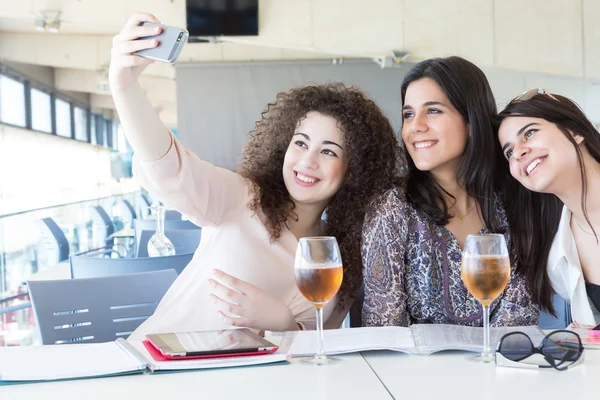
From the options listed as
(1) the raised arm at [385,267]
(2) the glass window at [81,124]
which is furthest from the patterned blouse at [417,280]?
(2) the glass window at [81,124]

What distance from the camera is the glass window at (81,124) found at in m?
17.5

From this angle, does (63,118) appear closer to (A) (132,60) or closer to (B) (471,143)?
(B) (471,143)

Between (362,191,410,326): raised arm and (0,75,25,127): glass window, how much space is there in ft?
35.6

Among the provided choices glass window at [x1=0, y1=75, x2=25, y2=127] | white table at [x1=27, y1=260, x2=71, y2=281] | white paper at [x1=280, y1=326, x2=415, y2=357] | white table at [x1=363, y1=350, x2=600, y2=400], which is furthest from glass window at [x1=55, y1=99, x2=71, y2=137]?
white table at [x1=363, y1=350, x2=600, y2=400]

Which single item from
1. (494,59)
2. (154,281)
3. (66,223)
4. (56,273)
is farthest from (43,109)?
(154,281)

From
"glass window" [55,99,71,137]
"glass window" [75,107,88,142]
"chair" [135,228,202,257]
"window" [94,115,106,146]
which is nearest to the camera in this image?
"chair" [135,228,202,257]

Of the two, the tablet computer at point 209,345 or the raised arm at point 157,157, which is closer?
the tablet computer at point 209,345

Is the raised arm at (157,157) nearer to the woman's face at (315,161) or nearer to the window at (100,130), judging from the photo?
the woman's face at (315,161)

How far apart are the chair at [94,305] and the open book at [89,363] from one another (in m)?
0.62

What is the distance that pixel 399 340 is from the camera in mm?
1399

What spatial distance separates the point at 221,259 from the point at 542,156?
91 centimetres

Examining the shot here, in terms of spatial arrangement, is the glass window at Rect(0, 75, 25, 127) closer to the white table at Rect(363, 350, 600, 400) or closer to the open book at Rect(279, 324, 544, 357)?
the open book at Rect(279, 324, 544, 357)

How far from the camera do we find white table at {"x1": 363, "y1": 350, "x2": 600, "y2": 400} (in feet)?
3.55

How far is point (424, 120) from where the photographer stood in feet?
6.59
